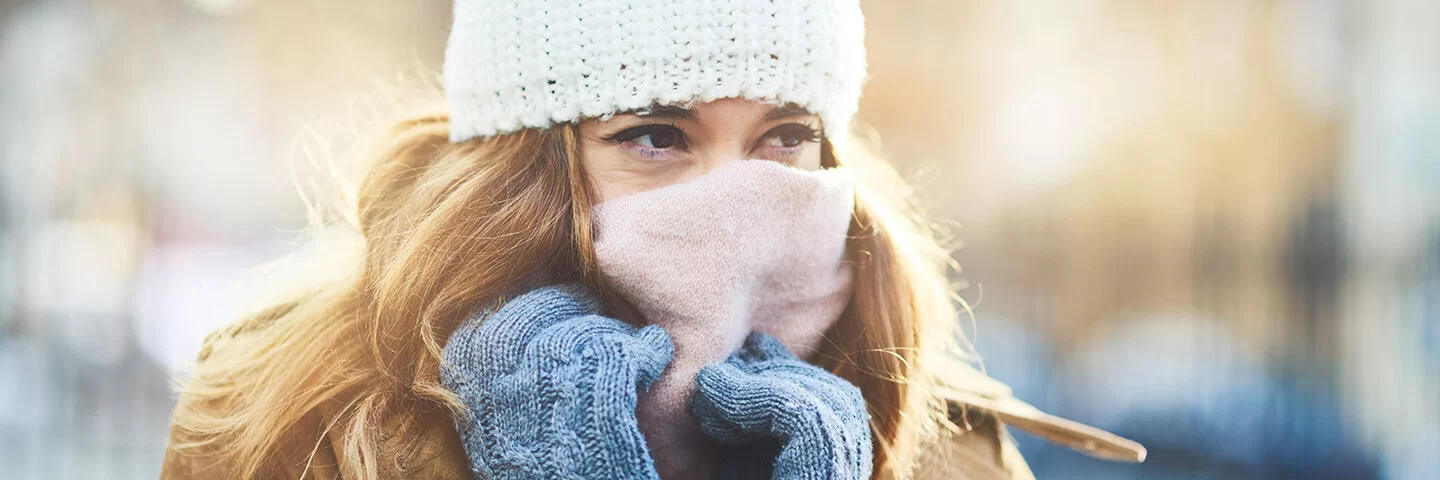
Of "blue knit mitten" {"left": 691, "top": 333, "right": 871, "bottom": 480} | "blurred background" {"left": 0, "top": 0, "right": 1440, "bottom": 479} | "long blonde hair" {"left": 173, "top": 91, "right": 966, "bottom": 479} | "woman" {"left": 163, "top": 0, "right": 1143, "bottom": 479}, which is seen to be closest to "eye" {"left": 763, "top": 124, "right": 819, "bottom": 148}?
"woman" {"left": 163, "top": 0, "right": 1143, "bottom": 479}

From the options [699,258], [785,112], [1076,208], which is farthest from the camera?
[1076,208]

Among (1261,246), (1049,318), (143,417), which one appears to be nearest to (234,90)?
(143,417)

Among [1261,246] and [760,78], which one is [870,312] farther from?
[1261,246]

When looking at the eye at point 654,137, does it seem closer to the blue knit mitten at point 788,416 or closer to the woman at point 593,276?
the woman at point 593,276

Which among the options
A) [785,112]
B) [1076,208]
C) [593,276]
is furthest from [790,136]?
[1076,208]

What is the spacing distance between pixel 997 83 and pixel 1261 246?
5.04 feet

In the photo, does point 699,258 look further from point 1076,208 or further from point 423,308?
point 1076,208

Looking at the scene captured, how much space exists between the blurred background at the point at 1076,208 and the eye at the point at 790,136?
238 cm

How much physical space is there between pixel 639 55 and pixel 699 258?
1.00 feet

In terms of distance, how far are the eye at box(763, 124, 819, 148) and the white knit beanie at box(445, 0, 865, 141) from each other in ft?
0.19

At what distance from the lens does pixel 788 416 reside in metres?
1.15

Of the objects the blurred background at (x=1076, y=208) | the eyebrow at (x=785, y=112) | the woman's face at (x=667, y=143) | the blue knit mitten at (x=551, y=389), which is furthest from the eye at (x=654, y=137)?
the blurred background at (x=1076, y=208)

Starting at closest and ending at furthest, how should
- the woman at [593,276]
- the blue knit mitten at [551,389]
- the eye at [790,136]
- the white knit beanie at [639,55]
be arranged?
the blue knit mitten at [551,389] → the woman at [593,276] → the white knit beanie at [639,55] → the eye at [790,136]

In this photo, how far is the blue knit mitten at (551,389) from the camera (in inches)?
41.9
